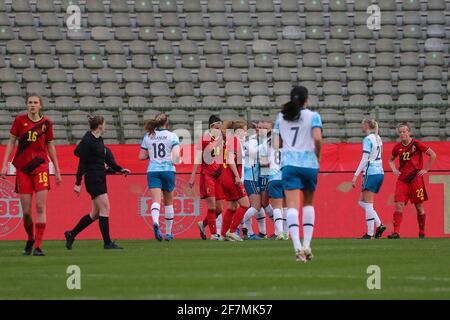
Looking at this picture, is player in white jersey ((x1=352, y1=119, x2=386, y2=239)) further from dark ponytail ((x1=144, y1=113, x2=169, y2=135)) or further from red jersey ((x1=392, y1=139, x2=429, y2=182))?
dark ponytail ((x1=144, y1=113, x2=169, y2=135))

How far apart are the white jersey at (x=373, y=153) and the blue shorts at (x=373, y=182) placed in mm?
76

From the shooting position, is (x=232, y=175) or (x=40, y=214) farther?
(x=232, y=175)

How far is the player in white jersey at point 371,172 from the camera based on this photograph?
69.2 ft

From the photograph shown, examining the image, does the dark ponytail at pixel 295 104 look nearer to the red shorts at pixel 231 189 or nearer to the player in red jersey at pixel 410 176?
the red shorts at pixel 231 189

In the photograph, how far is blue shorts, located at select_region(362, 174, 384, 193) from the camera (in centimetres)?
2117

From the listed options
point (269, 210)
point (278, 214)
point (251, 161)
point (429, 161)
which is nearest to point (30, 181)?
point (278, 214)

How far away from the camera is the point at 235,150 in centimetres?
2098

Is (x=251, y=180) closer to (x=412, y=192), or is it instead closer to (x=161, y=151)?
(x=161, y=151)

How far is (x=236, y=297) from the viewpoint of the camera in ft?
31.4

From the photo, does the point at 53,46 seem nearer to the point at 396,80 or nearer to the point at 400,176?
the point at 396,80

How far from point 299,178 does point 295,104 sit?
0.90m

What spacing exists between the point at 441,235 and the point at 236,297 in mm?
13654

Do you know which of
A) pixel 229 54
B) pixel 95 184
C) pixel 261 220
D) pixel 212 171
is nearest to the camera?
pixel 95 184

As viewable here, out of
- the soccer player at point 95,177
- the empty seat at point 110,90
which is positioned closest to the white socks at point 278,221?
the soccer player at point 95,177
